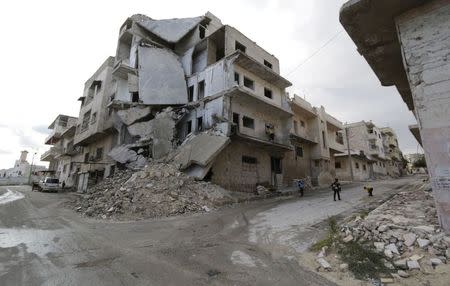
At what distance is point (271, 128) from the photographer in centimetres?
2184

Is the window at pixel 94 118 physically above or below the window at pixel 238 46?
below

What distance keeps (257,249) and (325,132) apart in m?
27.4

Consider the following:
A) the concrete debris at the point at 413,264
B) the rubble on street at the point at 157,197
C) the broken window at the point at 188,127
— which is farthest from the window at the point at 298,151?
the concrete debris at the point at 413,264

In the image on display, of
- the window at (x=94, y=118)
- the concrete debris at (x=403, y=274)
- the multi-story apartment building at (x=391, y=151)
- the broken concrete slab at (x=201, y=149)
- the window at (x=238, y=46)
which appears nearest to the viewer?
the concrete debris at (x=403, y=274)

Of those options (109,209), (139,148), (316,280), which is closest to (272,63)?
(139,148)

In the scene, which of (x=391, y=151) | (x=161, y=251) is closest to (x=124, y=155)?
(x=161, y=251)

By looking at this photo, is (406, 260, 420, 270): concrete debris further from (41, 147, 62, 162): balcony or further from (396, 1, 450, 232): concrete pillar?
(41, 147, 62, 162): balcony

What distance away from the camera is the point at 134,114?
2130 cm

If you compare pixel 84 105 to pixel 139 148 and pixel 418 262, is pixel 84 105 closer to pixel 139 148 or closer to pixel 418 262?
pixel 139 148

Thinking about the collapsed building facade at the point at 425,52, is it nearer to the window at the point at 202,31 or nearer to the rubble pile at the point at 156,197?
the rubble pile at the point at 156,197

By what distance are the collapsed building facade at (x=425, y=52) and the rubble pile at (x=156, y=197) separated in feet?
33.3

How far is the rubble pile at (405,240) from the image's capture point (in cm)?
430

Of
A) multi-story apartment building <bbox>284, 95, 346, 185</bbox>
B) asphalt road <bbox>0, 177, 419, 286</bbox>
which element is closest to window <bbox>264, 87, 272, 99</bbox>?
multi-story apartment building <bbox>284, 95, 346, 185</bbox>

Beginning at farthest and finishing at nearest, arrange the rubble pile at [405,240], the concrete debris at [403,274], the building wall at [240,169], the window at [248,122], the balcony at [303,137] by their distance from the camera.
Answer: the balcony at [303,137], the window at [248,122], the building wall at [240,169], the rubble pile at [405,240], the concrete debris at [403,274]
